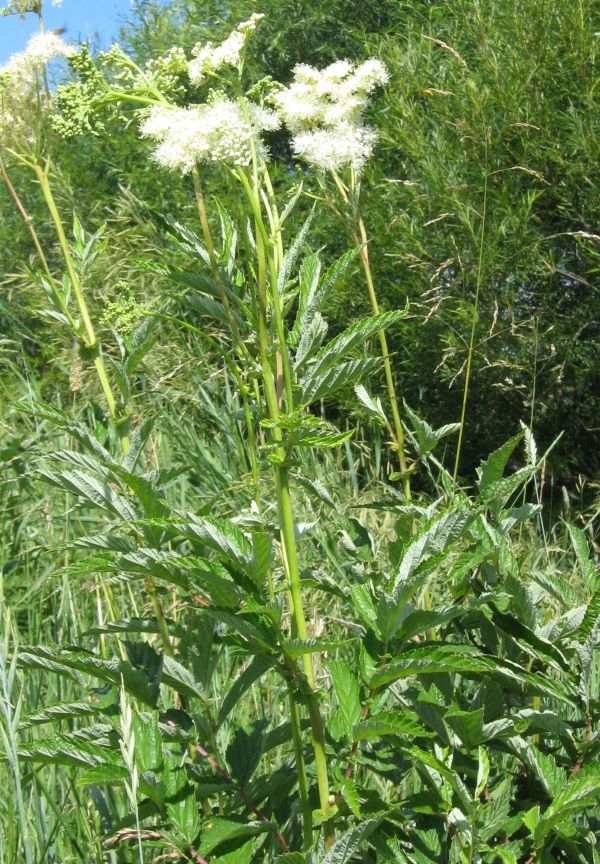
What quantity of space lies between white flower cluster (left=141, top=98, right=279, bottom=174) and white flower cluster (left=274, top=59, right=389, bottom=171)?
0.32 metres

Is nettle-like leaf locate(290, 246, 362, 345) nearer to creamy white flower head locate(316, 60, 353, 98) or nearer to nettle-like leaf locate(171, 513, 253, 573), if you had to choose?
nettle-like leaf locate(171, 513, 253, 573)

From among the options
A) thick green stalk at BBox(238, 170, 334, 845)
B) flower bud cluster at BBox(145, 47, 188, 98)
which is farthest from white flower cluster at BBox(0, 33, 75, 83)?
thick green stalk at BBox(238, 170, 334, 845)

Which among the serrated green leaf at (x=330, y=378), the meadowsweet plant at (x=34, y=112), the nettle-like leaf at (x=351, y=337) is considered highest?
the meadowsweet plant at (x=34, y=112)

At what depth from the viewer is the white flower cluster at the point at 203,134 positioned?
1295 mm

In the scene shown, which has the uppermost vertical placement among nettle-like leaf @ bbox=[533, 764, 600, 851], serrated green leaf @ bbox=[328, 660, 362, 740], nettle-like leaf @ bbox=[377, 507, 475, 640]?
nettle-like leaf @ bbox=[377, 507, 475, 640]

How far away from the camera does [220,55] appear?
4.41ft

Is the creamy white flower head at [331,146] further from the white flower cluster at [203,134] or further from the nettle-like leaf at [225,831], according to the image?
the nettle-like leaf at [225,831]

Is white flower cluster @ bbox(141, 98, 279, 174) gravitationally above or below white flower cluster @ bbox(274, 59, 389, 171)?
below

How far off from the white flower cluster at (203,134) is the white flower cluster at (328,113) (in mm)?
319

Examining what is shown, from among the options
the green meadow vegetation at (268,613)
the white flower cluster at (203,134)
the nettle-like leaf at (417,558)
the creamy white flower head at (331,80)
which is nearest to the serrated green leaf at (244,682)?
the green meadow vegetation at (268,613)

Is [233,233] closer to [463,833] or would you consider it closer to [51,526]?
[463,833]

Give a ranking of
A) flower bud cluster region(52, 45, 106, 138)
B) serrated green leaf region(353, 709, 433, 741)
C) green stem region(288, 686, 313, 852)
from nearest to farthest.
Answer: serrated green leaf region(353, 709, 433, 741), green stem region(288, 686, 313, 852), flower bud cluster region(52, 45, 106, 138)

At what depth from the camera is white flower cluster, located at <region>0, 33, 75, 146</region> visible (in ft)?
5.49

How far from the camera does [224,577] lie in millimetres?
1212
